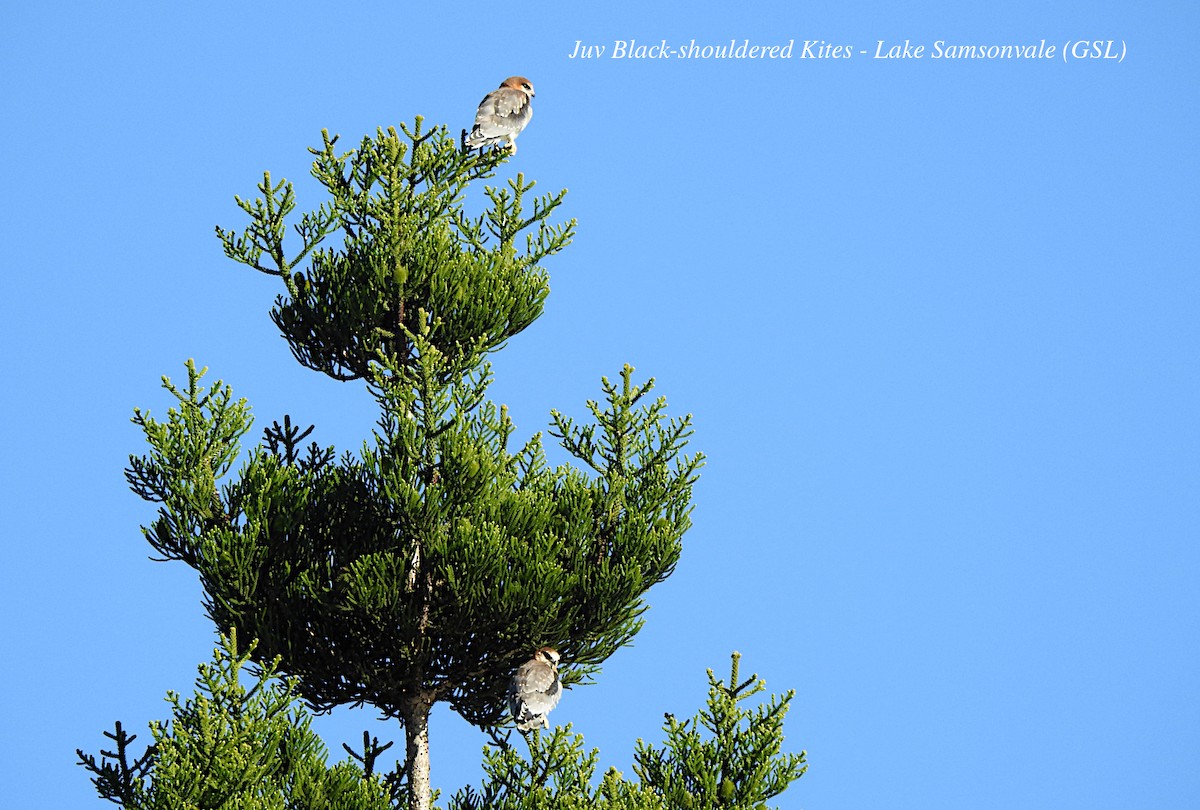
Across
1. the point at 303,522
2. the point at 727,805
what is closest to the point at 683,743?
the point at 727,805

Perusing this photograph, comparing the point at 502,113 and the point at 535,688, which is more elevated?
the point at 502,113

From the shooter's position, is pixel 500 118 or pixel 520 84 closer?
pixel 500 118

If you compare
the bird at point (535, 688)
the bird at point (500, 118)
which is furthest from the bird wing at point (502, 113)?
the bird at point (535, 688)

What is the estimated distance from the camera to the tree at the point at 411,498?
16469 millimetres

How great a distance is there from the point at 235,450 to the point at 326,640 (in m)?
1.89

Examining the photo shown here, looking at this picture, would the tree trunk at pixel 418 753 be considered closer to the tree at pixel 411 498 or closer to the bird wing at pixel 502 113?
the tree at pixel 411 498

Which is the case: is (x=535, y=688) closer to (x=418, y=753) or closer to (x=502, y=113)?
(x=418, y=753)

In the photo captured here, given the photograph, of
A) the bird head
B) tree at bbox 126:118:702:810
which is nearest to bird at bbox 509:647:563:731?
tree at bbox 126:118:702:810

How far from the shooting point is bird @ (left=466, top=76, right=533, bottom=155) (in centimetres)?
1839

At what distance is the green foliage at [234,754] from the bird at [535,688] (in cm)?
175

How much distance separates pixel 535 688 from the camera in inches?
657

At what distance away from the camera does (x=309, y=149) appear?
704 inches

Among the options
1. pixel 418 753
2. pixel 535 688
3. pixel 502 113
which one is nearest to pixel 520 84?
pixel 502 113

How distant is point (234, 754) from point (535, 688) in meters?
2.74
